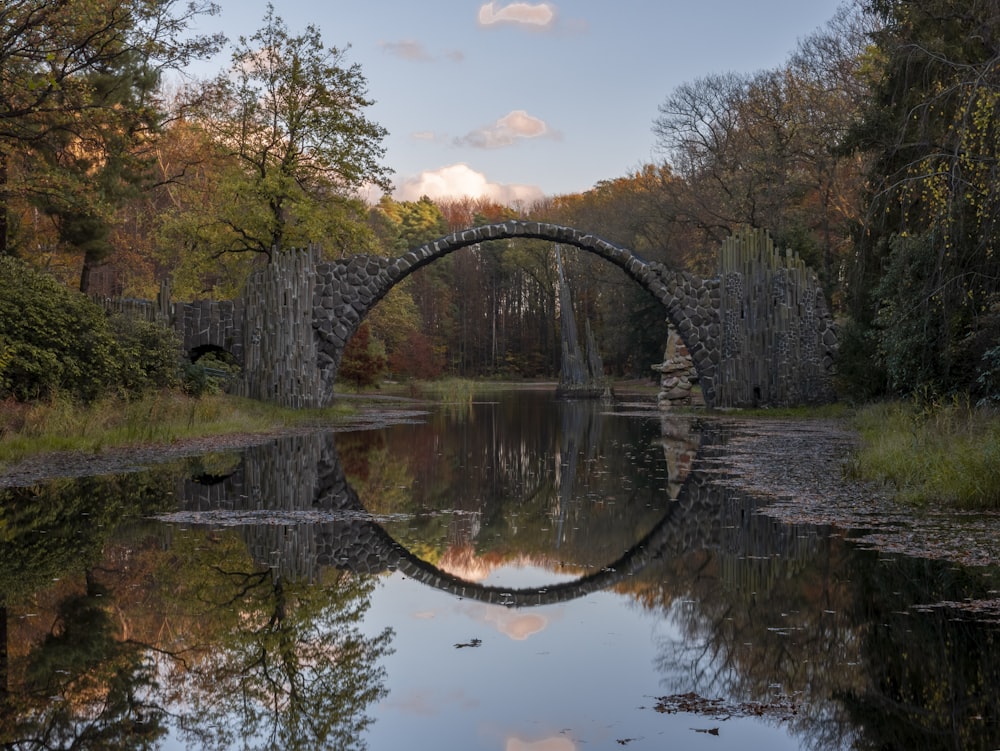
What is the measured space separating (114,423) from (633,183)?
4723 cm

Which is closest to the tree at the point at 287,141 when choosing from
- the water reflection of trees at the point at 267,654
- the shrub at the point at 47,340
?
the shrub at the point at 47,340

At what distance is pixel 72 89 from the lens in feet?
50.0

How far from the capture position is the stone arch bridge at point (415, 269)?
2386cm

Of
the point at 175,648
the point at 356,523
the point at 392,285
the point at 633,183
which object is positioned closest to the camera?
the point at 175,648

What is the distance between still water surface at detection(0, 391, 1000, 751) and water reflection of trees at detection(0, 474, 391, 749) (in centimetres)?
2

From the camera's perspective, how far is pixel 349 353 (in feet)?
122

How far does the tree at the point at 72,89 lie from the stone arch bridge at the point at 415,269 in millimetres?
4100

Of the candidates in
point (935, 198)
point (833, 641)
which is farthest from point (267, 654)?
point (935, 198)

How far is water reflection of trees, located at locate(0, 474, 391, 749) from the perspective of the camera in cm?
381

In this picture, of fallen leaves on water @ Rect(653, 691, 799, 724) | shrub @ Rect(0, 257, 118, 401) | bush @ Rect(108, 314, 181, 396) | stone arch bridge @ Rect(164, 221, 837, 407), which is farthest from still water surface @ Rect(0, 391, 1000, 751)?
stone arch bridge @ Rect(164, 221, 837, 407)

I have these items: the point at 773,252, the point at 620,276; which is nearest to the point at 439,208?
the point at 620,276

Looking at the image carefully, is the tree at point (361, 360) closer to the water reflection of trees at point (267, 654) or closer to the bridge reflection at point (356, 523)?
the bridge reflection at point (356, 523)

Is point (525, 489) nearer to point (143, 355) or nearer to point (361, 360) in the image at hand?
point (143, 355)

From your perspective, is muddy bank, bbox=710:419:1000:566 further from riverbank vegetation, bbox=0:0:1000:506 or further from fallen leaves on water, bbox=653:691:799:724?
fallen leaves on water, bbox=653:691:799:724
